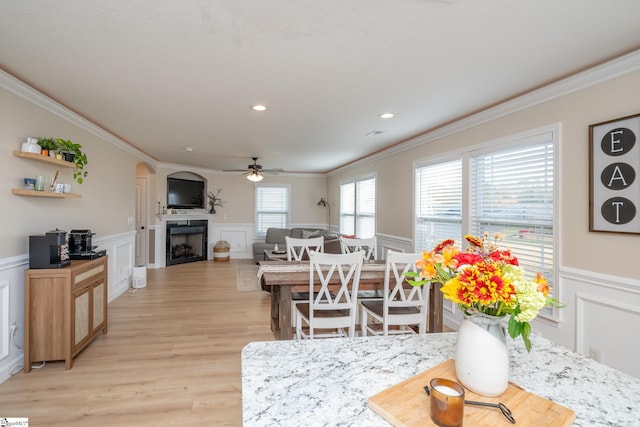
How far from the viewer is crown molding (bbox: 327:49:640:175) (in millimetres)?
2152

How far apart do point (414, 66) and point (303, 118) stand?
5.26 ft

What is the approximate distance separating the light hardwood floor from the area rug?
93 centimetres

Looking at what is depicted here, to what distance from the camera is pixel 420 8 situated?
1653 mm

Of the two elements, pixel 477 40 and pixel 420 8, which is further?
pixel 477 40

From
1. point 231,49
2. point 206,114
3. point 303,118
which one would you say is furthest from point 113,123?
point 231,49

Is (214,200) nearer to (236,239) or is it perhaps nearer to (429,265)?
(236,239)

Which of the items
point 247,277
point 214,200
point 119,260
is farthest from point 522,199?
point 214,200

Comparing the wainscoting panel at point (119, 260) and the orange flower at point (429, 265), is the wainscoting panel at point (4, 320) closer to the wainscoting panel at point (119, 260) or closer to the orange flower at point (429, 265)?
the wainscoting panel at point (119, 260)

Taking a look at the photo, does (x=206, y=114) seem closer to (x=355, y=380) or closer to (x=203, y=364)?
(x=203, y=364)

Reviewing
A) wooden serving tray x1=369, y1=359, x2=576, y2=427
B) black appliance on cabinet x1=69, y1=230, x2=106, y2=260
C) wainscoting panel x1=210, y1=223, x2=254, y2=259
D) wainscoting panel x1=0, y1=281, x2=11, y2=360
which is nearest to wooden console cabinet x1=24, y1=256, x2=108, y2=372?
wainscoting panel x1=0, y1=281, x2=11, y2=360

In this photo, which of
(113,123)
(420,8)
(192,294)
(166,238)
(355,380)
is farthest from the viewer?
(166,238)

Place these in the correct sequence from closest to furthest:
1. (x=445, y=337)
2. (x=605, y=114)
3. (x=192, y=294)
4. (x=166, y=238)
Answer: (x=445, y=337) → (x=605, y=114) → (x=192, y=294) → (x=166, y=238)

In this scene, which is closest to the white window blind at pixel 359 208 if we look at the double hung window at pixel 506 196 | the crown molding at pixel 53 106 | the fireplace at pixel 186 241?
the double hung window at pixel 506 196

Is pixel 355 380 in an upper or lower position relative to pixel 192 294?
upper
